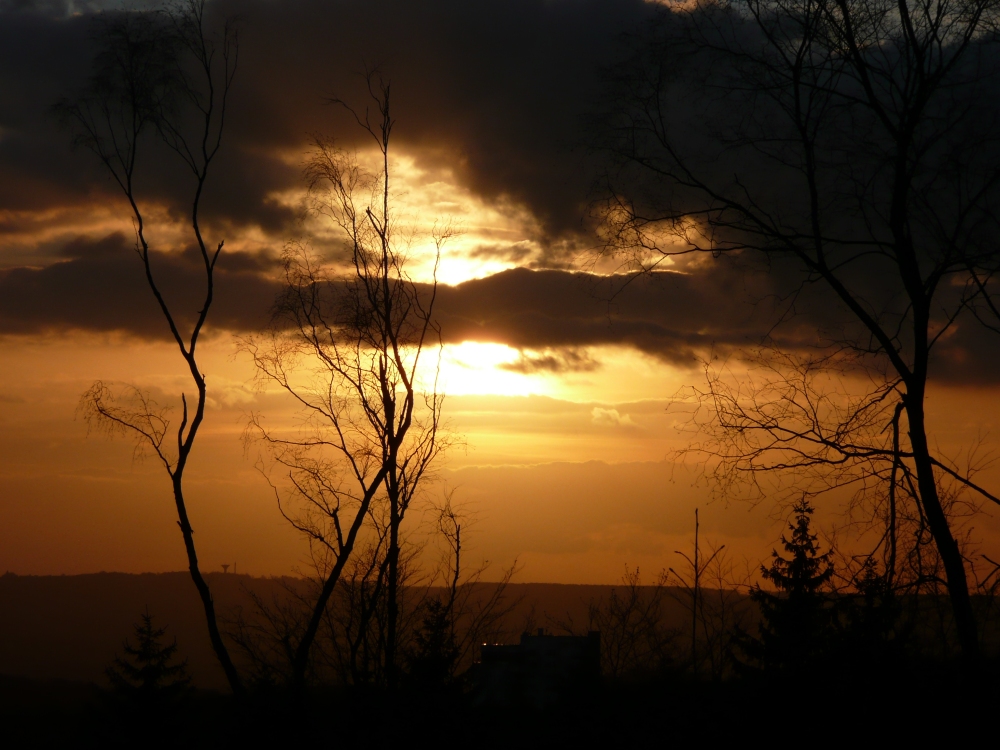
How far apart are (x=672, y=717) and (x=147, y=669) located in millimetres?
15116

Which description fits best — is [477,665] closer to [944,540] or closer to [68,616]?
[944,540]

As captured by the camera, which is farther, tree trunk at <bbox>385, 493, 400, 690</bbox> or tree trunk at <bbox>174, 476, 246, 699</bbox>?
tree trunk at <bbox>385, 493, 400, 690</bbox>

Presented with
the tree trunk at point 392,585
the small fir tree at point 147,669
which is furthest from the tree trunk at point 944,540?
the small fir tree at point 147,669

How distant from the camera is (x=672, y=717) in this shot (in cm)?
1069

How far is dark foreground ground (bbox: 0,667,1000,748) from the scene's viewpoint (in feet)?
27.9

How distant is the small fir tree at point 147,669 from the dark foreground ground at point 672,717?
8.82 meters

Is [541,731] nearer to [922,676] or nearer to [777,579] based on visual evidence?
[922,676]

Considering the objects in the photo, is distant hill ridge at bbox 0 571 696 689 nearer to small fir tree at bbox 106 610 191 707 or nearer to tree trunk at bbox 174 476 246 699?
small fir tree at bbox 106 610 191 707

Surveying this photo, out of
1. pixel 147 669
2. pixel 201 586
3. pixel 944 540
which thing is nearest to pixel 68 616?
pixel 147 669

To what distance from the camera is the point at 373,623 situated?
17.6 metres

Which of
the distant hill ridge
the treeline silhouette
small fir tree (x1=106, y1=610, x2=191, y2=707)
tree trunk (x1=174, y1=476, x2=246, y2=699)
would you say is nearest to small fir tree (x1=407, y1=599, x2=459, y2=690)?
the treeline silhouette

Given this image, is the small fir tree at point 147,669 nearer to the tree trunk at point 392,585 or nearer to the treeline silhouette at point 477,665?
the treeline silhouette at point 477,665

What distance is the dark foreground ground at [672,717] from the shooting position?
27.9 feet

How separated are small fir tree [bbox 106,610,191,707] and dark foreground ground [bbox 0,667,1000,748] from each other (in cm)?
882
